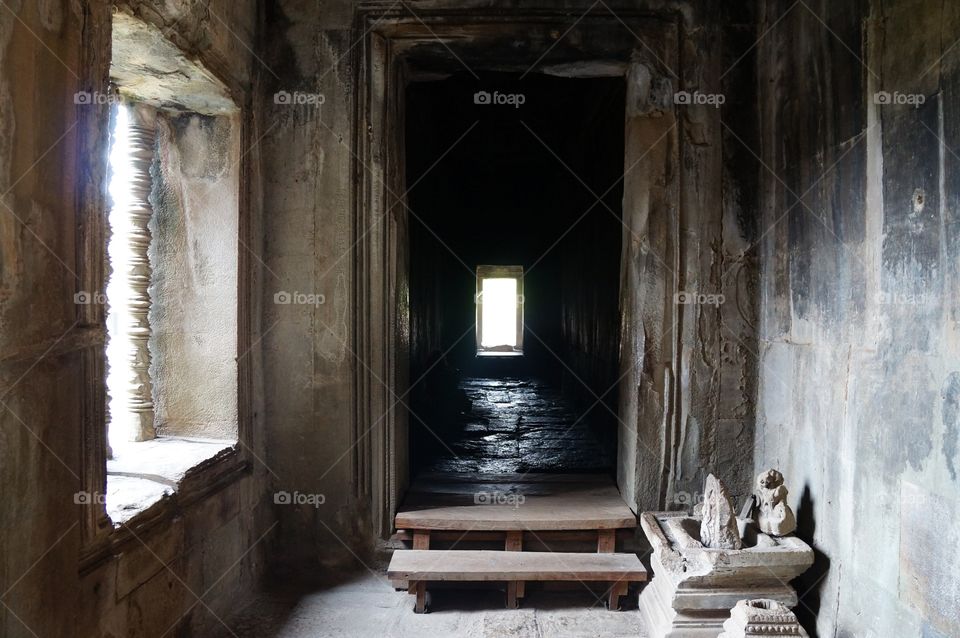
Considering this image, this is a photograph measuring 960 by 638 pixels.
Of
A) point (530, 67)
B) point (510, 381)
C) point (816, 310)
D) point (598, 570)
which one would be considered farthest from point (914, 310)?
point (510, 381)

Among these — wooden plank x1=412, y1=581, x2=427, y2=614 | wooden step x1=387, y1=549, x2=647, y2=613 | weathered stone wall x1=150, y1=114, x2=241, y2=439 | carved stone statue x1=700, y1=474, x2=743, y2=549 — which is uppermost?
weathered stone wall x1=150, y1=114, x2=241, y2=439

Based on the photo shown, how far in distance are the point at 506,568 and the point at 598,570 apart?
53 cm

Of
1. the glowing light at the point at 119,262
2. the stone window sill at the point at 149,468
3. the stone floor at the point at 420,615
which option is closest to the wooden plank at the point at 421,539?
the stone floor at the point at 420,615

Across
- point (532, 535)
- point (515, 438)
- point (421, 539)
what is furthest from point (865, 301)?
point (515, 438)

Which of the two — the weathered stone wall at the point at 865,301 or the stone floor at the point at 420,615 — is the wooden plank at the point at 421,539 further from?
the weathered stone wall at the point at 865,301

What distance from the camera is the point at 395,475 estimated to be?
13.0 feet

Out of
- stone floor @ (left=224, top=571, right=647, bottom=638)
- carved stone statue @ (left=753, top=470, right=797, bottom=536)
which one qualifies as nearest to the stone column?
stone floor @ (left=224, top=571, right=647, bottom=638)

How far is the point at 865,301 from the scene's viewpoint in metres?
2.80

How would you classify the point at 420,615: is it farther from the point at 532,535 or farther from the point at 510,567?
the point at 532,535

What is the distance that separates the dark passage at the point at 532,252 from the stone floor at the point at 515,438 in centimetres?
2

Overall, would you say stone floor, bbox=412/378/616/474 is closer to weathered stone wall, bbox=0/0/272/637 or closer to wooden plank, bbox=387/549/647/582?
wooden plank, bbox=387/549/647/582

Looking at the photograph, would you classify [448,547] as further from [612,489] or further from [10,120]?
[10,120]

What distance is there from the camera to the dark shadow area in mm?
3133

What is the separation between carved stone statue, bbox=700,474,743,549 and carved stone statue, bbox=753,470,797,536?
21 cm
